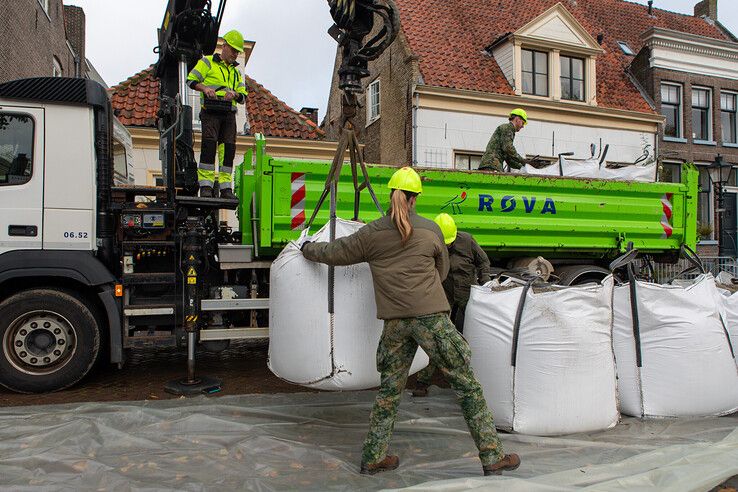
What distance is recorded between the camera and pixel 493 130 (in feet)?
50.4

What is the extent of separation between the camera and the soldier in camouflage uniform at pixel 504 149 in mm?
7062

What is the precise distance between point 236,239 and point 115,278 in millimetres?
1141

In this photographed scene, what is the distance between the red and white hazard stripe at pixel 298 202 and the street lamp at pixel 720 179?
1545 centimetres

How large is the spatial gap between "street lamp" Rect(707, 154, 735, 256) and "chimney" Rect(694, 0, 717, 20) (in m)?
6.23

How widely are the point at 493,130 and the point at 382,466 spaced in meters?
13.1

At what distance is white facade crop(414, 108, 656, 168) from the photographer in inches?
578

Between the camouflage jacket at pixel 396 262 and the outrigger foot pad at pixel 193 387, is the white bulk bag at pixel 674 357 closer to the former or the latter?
the camouflage jacket at pixel 396 262

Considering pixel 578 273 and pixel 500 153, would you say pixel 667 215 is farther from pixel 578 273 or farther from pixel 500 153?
pixel 500 153

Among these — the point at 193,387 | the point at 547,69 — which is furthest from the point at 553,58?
the point at 193,387

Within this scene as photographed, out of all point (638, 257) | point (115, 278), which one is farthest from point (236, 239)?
point (638, 257)

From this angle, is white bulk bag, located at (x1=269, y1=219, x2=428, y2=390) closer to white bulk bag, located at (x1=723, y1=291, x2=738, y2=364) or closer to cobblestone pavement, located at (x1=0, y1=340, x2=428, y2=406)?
cobblestone pavement, located at (x1=0, y1=340, x2=428, y2=406)

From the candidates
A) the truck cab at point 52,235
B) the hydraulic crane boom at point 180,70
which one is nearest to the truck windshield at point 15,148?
the truck cab at point 52,235

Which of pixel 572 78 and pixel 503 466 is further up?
pixel 572 78

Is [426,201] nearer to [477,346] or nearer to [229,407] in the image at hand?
[477,346]
